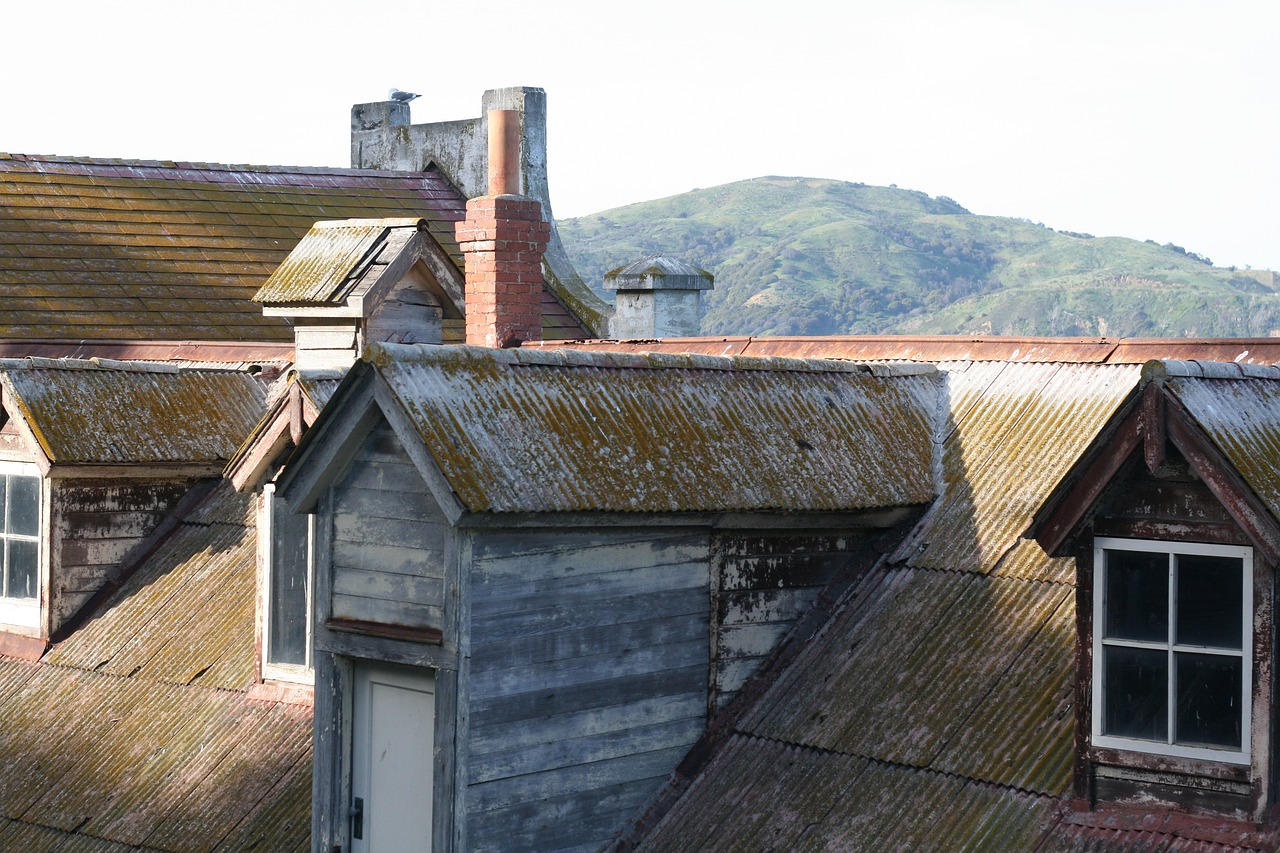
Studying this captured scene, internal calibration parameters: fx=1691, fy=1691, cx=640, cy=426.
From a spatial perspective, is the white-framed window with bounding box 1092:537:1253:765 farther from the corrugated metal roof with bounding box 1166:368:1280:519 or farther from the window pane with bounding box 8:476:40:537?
the window pane with bounding box 8:476:40:537

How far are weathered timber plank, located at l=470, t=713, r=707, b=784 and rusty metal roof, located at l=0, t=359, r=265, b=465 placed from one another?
5.28 m

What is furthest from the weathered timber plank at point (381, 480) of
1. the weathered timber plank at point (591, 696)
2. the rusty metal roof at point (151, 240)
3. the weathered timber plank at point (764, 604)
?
the rusty metal roof at point (151, 240)

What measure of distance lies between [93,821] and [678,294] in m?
11.6

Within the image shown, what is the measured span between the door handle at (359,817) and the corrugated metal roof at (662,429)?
195 cm

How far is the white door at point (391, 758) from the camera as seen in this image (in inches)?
321

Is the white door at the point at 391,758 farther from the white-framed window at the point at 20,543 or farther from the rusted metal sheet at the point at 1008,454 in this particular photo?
the white-framed window at the point at 20,543

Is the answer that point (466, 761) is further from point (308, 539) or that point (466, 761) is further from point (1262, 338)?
point (1262, 338)

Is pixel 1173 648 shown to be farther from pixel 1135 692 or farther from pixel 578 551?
pixel 578 551

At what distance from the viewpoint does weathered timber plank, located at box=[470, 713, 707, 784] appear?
777cm

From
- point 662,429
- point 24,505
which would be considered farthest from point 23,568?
point 662,429

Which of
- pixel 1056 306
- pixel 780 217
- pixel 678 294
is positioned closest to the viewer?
pixel 678 294

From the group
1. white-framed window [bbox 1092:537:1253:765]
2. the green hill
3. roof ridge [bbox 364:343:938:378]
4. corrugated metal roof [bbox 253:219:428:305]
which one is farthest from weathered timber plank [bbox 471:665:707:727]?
the green hill

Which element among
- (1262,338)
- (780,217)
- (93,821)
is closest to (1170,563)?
(1262,338)

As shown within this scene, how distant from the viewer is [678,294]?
67.6ft
